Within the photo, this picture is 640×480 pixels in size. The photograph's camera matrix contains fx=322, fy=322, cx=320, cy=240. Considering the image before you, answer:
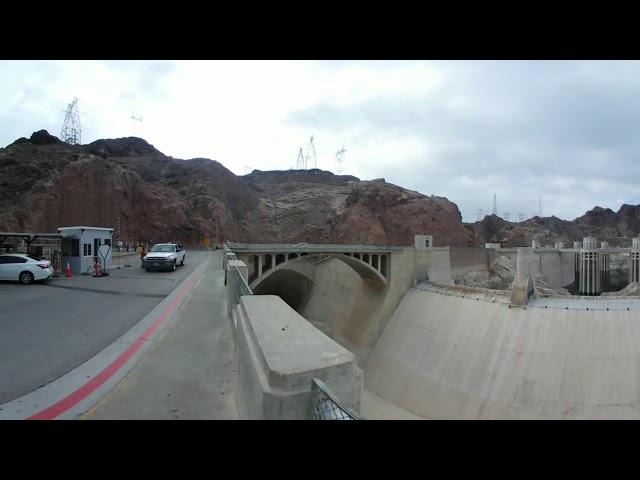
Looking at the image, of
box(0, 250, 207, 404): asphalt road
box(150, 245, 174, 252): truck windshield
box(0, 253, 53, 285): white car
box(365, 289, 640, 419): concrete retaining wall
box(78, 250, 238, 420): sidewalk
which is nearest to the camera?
box(78, 250, 238, 420): sidewalk

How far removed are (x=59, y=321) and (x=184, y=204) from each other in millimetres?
40828

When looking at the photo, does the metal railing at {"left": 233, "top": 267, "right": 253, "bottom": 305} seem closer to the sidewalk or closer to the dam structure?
the sidewalk

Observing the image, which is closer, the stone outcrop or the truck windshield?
the truck windshield

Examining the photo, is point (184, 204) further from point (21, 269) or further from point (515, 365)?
point (515, 365)

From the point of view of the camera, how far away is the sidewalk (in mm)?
3309

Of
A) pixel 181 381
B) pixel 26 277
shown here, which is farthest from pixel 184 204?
pixel 181 381

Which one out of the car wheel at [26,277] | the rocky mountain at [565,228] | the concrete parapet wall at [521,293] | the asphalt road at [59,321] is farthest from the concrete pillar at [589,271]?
the car wheel at [26,277]

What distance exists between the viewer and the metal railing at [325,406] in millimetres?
1895

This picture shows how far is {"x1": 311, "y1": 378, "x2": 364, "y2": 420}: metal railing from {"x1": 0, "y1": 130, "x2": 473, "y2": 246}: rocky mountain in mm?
37211

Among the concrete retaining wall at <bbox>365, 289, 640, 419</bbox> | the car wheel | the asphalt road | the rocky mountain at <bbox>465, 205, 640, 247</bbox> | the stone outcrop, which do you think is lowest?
the concrete retaining wall at <bbox>365, 289, 640, 419</bbox>

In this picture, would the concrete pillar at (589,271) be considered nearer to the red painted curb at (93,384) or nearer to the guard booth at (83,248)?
the guard booth at (83,248)

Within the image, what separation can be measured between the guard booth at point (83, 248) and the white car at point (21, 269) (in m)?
2.82


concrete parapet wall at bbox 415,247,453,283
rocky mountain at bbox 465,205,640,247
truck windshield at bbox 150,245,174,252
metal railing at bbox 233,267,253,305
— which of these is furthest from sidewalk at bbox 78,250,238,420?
rocky mountain at bbox 465,205,640,247
